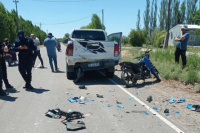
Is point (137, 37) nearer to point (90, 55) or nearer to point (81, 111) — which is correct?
point (90, 55)

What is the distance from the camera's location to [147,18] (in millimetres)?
87375

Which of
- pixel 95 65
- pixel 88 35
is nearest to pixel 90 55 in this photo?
pixel 95 65

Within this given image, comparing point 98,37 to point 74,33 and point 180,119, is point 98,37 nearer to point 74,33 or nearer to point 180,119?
point 74,33

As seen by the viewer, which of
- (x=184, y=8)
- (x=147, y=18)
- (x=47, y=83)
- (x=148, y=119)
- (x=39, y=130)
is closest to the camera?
(x=39, y=130)

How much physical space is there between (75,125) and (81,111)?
0.91 metres

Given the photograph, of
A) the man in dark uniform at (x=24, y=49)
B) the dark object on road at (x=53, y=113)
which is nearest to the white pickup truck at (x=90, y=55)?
the man in dark uniform at (x=24, y=49)

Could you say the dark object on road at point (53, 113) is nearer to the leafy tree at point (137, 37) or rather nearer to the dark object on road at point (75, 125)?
the dark object on road at point (75, 125)

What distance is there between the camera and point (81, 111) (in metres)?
5.02

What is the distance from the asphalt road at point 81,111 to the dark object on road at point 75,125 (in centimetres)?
10

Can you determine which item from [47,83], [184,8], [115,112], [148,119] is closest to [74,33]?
[47,83]

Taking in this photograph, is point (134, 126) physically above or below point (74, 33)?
below

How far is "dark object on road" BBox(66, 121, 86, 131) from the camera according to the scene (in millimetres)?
3987

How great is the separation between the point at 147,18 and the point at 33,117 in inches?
3476

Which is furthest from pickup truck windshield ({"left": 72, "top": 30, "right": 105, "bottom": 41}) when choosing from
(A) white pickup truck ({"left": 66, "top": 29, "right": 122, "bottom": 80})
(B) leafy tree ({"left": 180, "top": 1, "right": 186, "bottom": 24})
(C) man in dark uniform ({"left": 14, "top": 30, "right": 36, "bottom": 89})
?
(B) leafy tree ({"left": 180, "top": 1, "right": 186, "bottom": 24})
